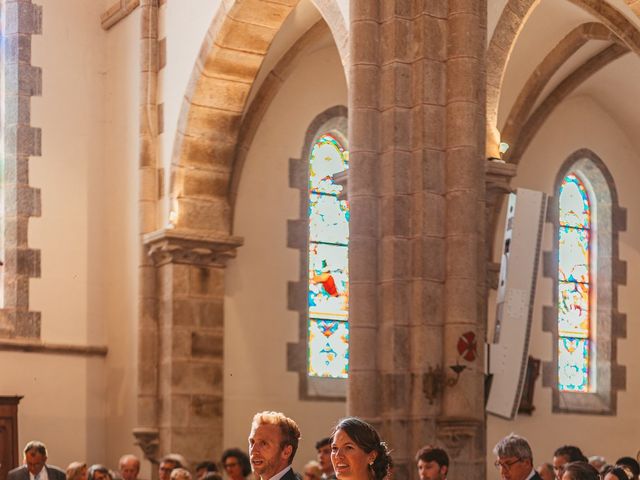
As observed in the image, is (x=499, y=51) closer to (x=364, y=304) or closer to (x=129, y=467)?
(x=364, y=304)

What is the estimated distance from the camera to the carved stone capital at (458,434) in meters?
9.91

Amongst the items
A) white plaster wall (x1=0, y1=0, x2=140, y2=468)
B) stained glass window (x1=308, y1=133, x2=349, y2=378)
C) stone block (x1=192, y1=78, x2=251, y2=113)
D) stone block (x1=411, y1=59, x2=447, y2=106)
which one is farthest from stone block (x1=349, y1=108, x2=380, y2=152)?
stained glass window (x1=308, y1=133, x2=349, y2=378)

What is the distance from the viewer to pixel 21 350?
14.9 meters

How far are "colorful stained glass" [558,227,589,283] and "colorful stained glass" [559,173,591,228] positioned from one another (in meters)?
0.10

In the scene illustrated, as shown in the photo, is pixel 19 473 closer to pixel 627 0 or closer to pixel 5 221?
pixel 5 221

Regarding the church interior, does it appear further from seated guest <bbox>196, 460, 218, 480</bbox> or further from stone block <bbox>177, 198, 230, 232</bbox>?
seated guest <bbox>196, 460, 218, 480</bbox>

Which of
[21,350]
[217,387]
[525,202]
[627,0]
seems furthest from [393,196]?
[21,350]

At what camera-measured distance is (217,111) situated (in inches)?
570

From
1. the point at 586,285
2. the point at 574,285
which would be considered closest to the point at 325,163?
the point at 574,285

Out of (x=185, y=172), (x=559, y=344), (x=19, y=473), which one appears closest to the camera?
(x=19, y=473)

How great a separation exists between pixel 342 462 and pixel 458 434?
5675mm

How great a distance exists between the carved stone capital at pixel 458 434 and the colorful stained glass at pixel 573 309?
7.59m

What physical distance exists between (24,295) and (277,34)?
3.91m

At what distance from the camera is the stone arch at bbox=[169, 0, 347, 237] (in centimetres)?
1378
